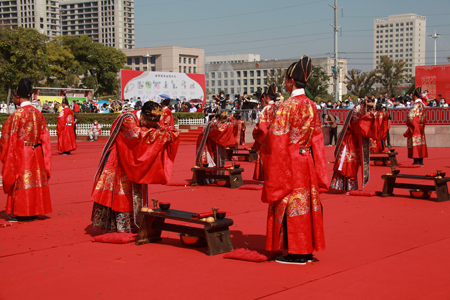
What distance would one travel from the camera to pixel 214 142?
1052 cm

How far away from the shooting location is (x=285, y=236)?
14.8 feet

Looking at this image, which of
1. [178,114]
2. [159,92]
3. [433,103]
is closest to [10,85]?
[159,92]

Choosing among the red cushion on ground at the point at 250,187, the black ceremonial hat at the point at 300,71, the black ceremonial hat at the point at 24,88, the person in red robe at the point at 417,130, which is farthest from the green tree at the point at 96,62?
the black ceremonial hat at the point at 300,71

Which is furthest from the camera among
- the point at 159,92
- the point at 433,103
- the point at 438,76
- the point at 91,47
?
the point at 91,47

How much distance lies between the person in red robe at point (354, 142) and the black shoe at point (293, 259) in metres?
4.33

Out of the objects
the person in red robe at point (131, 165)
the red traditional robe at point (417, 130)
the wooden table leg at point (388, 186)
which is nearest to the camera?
the person in red robe at point (131, 165)

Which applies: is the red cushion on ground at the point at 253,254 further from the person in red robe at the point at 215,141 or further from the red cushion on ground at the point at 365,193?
the person in red robe at the point at 215,141

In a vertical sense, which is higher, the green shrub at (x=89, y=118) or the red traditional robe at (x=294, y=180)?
the green shrub at (x=89, y=118)

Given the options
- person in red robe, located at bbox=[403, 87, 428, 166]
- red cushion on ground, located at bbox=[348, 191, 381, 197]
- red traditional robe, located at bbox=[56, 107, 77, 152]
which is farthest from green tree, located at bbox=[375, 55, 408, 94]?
red cushion on ground, located at bbox=[348, 191, 381, 197]

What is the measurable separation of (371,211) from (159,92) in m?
24.3

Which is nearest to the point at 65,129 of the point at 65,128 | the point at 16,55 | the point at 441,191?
the point at 65,128

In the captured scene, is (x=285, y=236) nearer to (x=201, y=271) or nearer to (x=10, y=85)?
(x=201, y=271)

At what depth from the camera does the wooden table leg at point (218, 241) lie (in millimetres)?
4836

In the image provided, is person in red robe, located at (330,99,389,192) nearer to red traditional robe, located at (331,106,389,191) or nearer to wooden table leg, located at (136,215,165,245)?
red traditional robe, located at (331,106,389,191)
